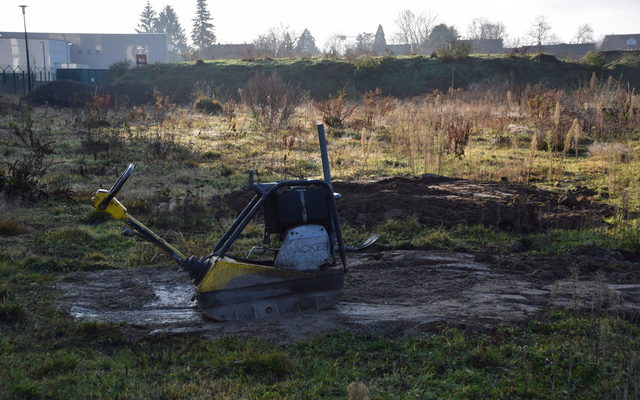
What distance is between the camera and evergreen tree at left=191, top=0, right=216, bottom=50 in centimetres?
9512

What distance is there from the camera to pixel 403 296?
634 cm

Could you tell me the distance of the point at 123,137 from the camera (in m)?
18.0

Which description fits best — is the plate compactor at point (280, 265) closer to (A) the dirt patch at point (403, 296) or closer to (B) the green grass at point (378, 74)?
(A) the dirt patch at point (403, 296)

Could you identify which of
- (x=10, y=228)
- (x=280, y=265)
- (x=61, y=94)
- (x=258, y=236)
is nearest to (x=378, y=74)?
(x=61, y=94)

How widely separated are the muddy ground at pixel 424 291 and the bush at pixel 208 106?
67.1ft

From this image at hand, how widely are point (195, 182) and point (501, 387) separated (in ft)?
31.4

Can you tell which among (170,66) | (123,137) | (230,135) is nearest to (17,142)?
(123,137)

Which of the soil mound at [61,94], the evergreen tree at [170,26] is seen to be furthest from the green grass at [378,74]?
the evergreen tree at [170,26]

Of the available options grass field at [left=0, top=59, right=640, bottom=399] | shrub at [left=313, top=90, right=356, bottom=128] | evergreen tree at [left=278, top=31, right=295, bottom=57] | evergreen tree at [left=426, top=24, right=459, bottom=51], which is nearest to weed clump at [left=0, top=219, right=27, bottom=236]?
grass field at [left=0, top=59, right=640, bottom=399]

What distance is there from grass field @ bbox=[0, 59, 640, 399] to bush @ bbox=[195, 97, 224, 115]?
27.1 ft

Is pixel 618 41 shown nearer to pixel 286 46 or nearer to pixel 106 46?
pixel 286 46

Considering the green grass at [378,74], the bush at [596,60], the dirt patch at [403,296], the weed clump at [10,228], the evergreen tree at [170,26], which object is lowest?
the dirt patch at [403,296]

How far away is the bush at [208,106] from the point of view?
95.5 feet

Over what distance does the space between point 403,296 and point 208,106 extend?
2464cm
